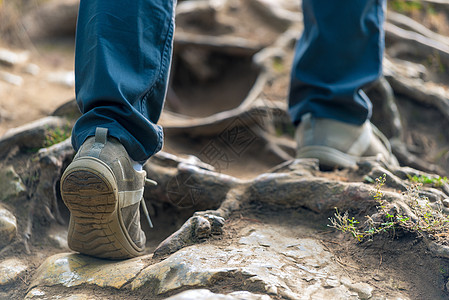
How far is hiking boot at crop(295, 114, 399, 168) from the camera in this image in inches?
102

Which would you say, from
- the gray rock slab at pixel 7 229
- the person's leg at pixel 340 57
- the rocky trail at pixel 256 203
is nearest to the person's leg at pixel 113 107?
the rocky trail at pixel 256 203

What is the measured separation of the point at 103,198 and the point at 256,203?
2.81 feet

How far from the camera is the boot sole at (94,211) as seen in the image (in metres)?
1.71

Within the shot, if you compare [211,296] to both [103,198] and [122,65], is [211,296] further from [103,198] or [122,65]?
[122,65]

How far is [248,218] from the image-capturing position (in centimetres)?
225

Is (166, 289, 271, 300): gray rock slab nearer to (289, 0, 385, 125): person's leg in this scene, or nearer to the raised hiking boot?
the raised hiking boot

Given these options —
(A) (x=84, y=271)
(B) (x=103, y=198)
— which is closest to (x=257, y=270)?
(B) (x=103, y=198)

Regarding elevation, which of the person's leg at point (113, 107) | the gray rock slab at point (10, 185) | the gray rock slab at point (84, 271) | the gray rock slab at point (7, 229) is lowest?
the gray rock slab at point (84, 271)

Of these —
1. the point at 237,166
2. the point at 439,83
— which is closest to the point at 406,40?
the point at 439,83

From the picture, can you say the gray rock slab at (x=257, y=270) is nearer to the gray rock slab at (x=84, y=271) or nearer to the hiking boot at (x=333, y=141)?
the gray rock slab at (x=84, y=271)

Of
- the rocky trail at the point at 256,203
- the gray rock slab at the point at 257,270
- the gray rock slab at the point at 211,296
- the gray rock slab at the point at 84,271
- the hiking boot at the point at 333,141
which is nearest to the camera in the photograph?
the gray rock slab at the point at 211,296

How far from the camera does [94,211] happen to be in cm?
180

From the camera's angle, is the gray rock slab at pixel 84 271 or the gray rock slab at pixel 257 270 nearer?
the gray rock slab at pixel 257 270

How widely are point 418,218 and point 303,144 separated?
3.06 feet
